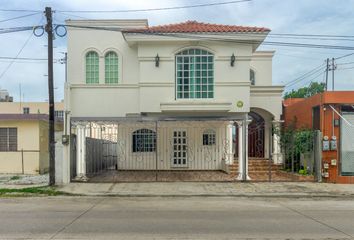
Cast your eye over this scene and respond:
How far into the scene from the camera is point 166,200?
51.9ft

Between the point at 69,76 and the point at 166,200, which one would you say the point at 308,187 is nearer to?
the point at 166,200

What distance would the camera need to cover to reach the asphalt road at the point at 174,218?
30.6 feet

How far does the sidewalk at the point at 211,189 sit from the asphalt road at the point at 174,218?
1.03m

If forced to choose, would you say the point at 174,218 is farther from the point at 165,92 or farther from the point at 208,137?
the point at 208,137

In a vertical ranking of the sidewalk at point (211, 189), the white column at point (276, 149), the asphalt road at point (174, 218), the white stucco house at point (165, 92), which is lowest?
the sidewalk at point (211, 189)

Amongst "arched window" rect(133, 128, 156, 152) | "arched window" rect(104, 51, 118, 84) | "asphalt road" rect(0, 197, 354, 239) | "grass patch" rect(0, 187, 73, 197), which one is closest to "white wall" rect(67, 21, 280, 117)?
"arched window" rect(104, 51, 118, 84)

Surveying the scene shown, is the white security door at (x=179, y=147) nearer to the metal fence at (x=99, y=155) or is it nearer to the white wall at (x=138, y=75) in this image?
the white wall at (x=138, y=75)

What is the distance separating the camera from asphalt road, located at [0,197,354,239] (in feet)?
30.6

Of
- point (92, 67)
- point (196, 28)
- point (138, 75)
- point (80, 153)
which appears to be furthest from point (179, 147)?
point (80, 153)

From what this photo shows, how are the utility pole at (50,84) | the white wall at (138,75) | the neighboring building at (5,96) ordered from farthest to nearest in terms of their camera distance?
the neighboring building at (5,96) → the white wall at (138,75) → the utility pole at (50,84)

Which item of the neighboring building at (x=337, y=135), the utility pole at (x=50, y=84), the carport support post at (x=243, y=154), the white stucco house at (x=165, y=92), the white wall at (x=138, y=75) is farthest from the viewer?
the white wall at (x=138, y=75)

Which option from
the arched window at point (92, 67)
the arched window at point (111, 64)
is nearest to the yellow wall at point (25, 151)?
the arched window at point (92, 67)

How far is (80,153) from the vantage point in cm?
2108

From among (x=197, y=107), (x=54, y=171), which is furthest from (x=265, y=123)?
(x=54, y=171)
